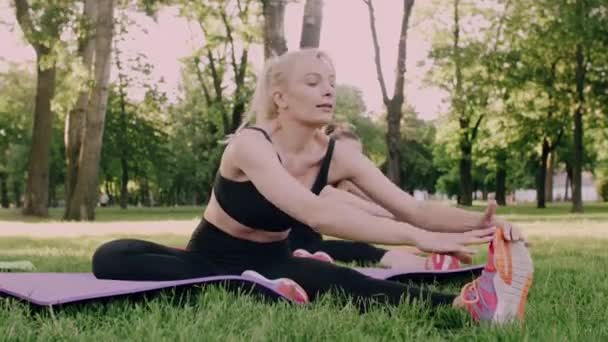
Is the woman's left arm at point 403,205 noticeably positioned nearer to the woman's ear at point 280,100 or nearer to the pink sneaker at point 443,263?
the woman's ear at point 280,100

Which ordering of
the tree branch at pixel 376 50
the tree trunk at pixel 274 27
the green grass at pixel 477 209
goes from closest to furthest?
the tree trunk at pixel 274 27 < the tree branch at pixel 376 50 < the green grass at pixel 477 209

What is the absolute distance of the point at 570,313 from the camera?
3.45 meters

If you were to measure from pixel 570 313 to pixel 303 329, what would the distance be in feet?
4.37

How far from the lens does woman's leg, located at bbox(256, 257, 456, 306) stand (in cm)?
345

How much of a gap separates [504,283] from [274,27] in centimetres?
913

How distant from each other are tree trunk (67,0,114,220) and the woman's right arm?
50.7 ft

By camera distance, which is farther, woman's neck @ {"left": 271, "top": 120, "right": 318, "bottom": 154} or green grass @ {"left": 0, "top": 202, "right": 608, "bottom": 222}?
green grass @ {"left": 0, "top": 202, "right": 608, "bottom": 222}

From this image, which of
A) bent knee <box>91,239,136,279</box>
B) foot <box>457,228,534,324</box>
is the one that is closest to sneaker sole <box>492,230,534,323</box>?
foot <box>457,228,534,324</box>

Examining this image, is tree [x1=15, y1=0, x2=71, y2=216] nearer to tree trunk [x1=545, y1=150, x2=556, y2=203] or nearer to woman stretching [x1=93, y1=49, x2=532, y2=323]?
woman stretching [x1=93, y1=49, x2=532, y2=323]

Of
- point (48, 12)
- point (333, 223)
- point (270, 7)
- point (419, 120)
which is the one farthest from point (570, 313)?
point (419, 120)

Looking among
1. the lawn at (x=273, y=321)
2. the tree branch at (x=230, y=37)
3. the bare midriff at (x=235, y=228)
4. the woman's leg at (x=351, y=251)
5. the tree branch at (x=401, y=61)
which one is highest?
the tree branch at (x=230, y=37)

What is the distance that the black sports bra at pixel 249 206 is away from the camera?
3750 mm

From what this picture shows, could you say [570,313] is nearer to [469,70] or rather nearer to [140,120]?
[469,70]

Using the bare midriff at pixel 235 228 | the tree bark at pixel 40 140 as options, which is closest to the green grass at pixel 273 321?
the bare midriff at pixel 235 228
